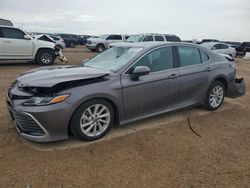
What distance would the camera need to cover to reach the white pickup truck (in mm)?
12250

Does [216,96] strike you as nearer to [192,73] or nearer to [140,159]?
[192,73]

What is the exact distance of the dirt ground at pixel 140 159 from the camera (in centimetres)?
323

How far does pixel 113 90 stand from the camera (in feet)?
14.1

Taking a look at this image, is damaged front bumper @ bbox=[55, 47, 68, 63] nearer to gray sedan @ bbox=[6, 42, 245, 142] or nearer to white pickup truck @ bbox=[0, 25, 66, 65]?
white pickup truck @ bbox=[0, 25, 66, 65]

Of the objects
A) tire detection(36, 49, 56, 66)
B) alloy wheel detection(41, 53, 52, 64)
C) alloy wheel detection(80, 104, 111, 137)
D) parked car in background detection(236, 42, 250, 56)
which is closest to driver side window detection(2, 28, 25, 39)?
tire detection(36, 49, 56, 66)

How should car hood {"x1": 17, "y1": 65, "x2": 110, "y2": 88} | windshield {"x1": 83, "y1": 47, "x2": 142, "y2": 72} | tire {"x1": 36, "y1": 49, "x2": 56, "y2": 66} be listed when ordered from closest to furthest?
car hood {"x1": 17, "y1": 65, "x2": 110, "y2": 88} < windshield {"x1": 83, "y1": 47, "x2": 142, "y2": 72} < tire {"x1": 36, "y1": 49, "x2": 56, "y2": 66}

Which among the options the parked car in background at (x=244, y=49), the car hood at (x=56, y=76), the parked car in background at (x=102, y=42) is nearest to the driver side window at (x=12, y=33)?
the car hood at (x=56, y=76)

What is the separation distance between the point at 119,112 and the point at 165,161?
3.73 ft

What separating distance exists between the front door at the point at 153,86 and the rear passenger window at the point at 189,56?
274 mm

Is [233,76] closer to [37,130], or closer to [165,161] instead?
[165,161]

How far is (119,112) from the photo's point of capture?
14.6ft

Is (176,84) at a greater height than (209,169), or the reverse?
(176,84)

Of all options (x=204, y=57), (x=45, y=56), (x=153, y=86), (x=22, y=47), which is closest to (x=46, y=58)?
(x=45, y=56)

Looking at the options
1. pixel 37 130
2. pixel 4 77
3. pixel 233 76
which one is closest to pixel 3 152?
pixel 37 130
